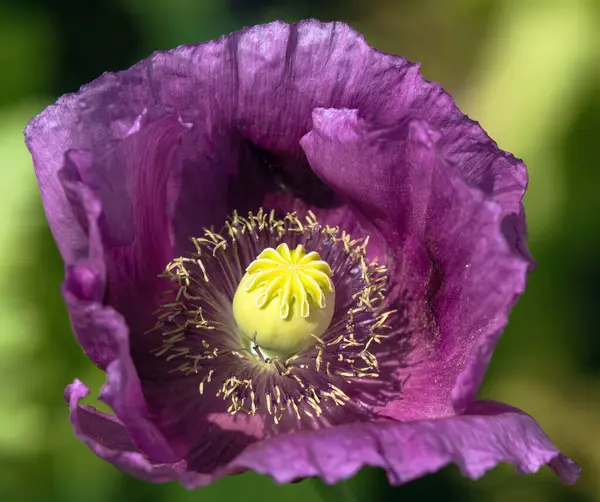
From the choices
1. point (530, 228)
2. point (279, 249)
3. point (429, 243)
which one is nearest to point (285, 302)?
point (279, 249)

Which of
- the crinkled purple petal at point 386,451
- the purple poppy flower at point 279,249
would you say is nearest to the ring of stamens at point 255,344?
the purple poppy flower at point 279,249

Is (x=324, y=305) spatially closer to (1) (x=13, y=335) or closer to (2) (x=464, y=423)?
(2) (x=464, y=423)

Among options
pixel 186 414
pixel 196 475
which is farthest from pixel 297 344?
pixel 196 475

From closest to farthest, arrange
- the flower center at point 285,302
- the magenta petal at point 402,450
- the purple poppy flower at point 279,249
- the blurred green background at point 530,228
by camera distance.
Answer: the magenta petal at point 402,450, the purple poppy flower at point 279,249, the flower center at point 285,302, the blurred green background at point 530,228

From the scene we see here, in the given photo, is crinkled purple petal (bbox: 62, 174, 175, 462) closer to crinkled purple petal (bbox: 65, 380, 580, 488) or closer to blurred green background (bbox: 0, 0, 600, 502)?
crinkled purple petal (bbox: 65, 380, 580, 488)

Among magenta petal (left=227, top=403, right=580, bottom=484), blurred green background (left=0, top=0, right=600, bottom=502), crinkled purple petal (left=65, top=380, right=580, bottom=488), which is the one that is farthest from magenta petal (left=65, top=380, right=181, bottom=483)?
blurred green background (left=0, top=0, right=600, bottom=502)

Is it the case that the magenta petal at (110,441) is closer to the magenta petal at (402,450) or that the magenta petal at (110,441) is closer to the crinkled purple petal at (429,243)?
the magenta petal at (402,450)
